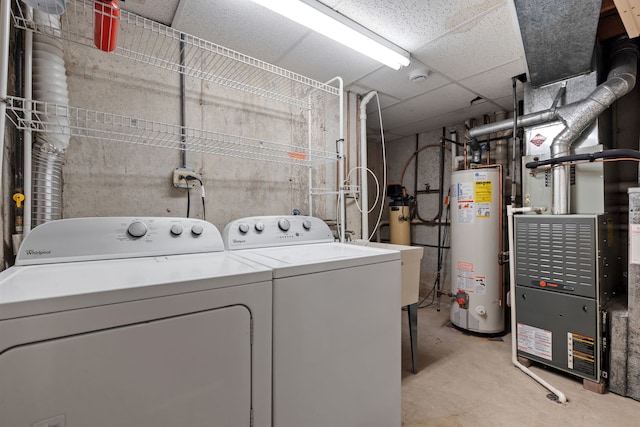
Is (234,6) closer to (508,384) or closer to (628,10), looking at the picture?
(628,10)

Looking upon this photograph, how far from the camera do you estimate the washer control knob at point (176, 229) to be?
4.29ft

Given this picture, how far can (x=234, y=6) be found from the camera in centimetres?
153

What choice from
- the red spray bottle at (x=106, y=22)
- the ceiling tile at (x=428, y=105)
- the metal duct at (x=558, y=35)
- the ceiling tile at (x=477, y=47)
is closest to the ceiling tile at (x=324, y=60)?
the ceiling tile at (x=477, y=47)

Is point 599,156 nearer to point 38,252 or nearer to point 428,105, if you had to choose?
point 428,105

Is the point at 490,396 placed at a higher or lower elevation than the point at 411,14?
lower

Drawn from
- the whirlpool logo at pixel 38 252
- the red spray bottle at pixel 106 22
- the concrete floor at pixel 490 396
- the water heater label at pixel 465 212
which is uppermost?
the red spray bottle at pixel 106 22

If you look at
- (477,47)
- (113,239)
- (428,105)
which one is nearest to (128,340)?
(113,239)

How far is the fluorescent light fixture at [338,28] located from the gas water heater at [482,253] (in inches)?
56.7

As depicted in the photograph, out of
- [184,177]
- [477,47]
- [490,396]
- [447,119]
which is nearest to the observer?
[184,177]

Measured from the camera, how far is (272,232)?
1659mm

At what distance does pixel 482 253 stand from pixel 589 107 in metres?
1.40

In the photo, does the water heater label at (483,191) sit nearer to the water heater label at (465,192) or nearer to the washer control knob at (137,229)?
the water heater label at (465,192)

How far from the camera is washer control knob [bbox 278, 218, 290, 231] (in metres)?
1.69

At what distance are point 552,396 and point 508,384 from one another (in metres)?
0.24
